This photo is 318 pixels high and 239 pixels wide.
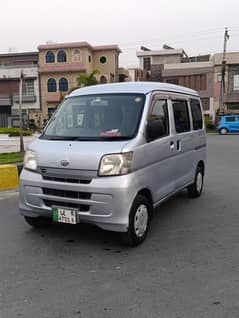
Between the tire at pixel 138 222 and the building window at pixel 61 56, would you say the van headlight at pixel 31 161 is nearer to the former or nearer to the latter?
the tire at pixel 138 222

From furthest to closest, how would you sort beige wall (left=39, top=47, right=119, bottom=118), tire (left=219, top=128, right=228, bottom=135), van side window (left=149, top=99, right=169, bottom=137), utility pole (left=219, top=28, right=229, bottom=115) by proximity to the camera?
beige wall (left=39, top=47, right=119, bottom=118)
utility pole (left=219, top=28, right=229, bottom=115)
tire (left=219, top=128, right=228, bottom=135)
van side window (left=149, top=99, right=169, bottom=137)

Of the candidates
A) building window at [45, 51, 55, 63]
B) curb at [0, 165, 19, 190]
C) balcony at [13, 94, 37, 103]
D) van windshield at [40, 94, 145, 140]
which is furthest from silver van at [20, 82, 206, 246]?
balcony at [13, 94, 37, 103]

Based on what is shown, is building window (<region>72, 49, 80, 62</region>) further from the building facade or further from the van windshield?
the van windshield

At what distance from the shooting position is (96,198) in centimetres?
368

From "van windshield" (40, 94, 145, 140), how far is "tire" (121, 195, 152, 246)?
2.73 feet

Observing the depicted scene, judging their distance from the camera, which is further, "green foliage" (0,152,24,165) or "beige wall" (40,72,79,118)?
"beige wall" (40,72,79,118)

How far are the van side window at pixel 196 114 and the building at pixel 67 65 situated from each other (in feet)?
112

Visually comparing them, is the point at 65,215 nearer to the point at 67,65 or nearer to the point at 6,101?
the point at 67,65

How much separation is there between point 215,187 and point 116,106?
3884 millimetres

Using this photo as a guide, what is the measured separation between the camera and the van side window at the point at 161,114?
435 centimetres

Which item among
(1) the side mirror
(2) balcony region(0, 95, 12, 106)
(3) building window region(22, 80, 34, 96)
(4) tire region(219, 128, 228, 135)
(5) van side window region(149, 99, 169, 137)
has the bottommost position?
(4) tire region(219, 128, 228, 135)

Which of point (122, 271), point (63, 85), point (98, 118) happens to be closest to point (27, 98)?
point (63, 85)

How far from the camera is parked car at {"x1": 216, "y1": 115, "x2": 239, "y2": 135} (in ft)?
89.7

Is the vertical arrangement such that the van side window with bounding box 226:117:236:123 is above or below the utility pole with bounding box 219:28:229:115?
below
